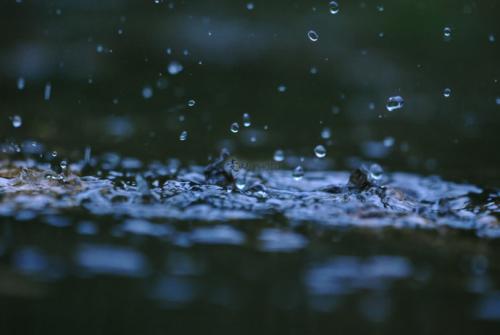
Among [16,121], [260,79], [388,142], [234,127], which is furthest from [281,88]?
[16,121]

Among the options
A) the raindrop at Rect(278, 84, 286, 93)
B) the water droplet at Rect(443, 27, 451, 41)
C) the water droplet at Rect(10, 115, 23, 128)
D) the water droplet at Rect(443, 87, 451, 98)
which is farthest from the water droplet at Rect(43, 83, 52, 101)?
the water droplet at Rect(443, 27, 451, 41)

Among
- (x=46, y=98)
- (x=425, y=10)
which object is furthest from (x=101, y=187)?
(x=425, y=10)

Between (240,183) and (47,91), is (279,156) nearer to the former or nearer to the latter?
(240,183)

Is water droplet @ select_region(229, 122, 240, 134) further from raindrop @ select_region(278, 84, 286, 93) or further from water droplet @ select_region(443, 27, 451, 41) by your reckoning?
water droplet @ select_region(443, 27, 451, 41)

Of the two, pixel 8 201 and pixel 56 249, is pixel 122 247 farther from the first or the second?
pixel 8 201

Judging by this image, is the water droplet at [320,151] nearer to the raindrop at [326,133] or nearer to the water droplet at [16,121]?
the raindrop at [326,133]
